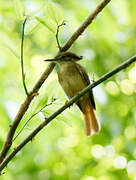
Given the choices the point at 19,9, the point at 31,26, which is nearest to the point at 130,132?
the point at 31,26

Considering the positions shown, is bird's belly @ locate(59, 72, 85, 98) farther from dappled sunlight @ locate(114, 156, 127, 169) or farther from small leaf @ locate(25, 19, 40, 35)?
small leaf @ locate(25, 19, 40, 35)

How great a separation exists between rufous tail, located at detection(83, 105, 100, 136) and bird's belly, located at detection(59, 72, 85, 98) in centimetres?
31

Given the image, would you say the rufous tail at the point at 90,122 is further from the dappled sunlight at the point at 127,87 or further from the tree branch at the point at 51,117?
the tree branch at the point at 51,117

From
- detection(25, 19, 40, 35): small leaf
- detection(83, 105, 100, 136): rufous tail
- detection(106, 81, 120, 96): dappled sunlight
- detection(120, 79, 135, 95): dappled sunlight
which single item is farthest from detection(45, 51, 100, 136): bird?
detection(25, 19, 40, 35): small leaf

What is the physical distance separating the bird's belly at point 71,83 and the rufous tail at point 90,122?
12.2 inches

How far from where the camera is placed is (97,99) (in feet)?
11.8

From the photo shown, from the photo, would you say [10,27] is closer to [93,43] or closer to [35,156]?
[93,43]

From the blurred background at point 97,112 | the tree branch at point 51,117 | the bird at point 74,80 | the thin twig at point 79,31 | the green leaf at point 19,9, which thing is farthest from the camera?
the bird at point 74,80

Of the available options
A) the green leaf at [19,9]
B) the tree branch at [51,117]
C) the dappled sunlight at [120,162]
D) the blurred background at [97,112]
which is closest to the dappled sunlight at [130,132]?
the blurred background at [97,112]

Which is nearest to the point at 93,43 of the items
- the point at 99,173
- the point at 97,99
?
the point at 97,99

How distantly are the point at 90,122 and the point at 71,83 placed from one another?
40 cm

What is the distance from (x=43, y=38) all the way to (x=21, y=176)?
68.8 inches

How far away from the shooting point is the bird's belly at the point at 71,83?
3.44 meters

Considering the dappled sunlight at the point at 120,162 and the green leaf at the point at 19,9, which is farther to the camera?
the dappled sunlight at the point at 120,162
